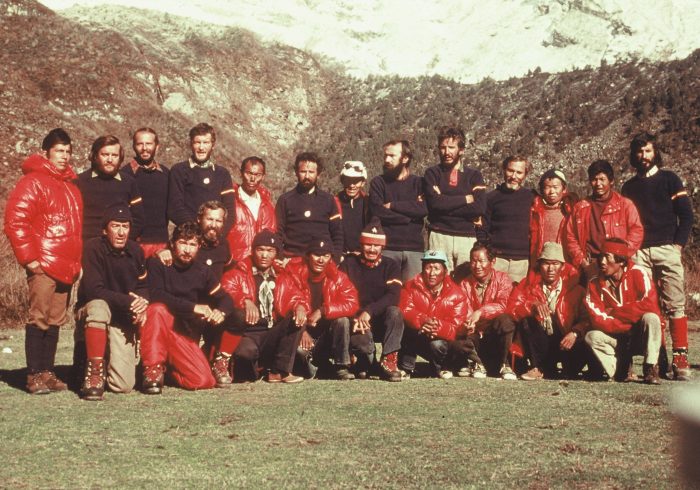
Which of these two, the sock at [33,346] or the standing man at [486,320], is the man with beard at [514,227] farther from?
the sock at [33,346]

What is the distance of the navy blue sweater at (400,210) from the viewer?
8.47 metres

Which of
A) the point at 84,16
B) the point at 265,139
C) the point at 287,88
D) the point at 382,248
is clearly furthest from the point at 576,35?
the point at 382,248

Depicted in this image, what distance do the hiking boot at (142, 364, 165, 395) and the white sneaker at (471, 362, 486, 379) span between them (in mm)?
2834

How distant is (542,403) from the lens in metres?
5.96

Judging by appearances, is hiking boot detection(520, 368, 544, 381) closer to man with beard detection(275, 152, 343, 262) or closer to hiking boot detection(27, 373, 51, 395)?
man with beard detection(275, 152, 343, 262)

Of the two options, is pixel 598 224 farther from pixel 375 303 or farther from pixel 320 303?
pixel 320 303

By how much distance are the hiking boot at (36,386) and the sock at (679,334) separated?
5263 millimetres

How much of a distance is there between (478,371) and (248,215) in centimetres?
268

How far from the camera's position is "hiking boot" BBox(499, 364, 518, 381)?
7345 millimetres

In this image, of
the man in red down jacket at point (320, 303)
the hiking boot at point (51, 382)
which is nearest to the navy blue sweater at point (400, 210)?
the man in red down jacket at point (320, 303)

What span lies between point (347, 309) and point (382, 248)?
3.57ft

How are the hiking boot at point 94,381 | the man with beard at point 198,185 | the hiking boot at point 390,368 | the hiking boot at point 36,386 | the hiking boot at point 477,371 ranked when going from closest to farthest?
the hiking boot at point 94,381, the hiking boot at point 36,386, the hiking boot at point 390,368, the hiking boot at point 477,371, the man with beard at point 198,185

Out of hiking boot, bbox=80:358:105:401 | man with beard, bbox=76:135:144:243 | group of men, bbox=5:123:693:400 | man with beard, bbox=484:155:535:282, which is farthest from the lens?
man with beard, bbox=484:155:535:282

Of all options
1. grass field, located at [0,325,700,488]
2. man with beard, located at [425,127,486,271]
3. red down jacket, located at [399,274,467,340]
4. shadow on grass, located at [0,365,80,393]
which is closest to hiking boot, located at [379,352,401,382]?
red down jacket, located at [399,274,467,340]
